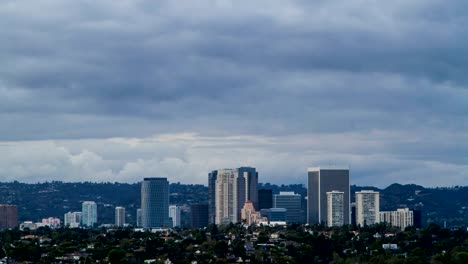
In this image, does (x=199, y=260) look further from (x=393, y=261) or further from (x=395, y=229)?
(x=395, y=229)

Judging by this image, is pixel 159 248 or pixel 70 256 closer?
pixel 70 256

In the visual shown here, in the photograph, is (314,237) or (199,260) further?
(314,237)

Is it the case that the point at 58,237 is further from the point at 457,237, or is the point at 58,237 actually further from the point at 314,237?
the point at 457,237

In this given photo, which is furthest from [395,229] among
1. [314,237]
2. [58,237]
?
[58,237]

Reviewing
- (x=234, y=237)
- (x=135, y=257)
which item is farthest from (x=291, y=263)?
(x=234, y=237)

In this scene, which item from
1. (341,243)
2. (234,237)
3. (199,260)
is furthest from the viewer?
(234,237)

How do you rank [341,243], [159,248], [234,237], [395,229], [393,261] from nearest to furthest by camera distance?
[393,261], [159,248], [341,243], [234,237], [395,229]
